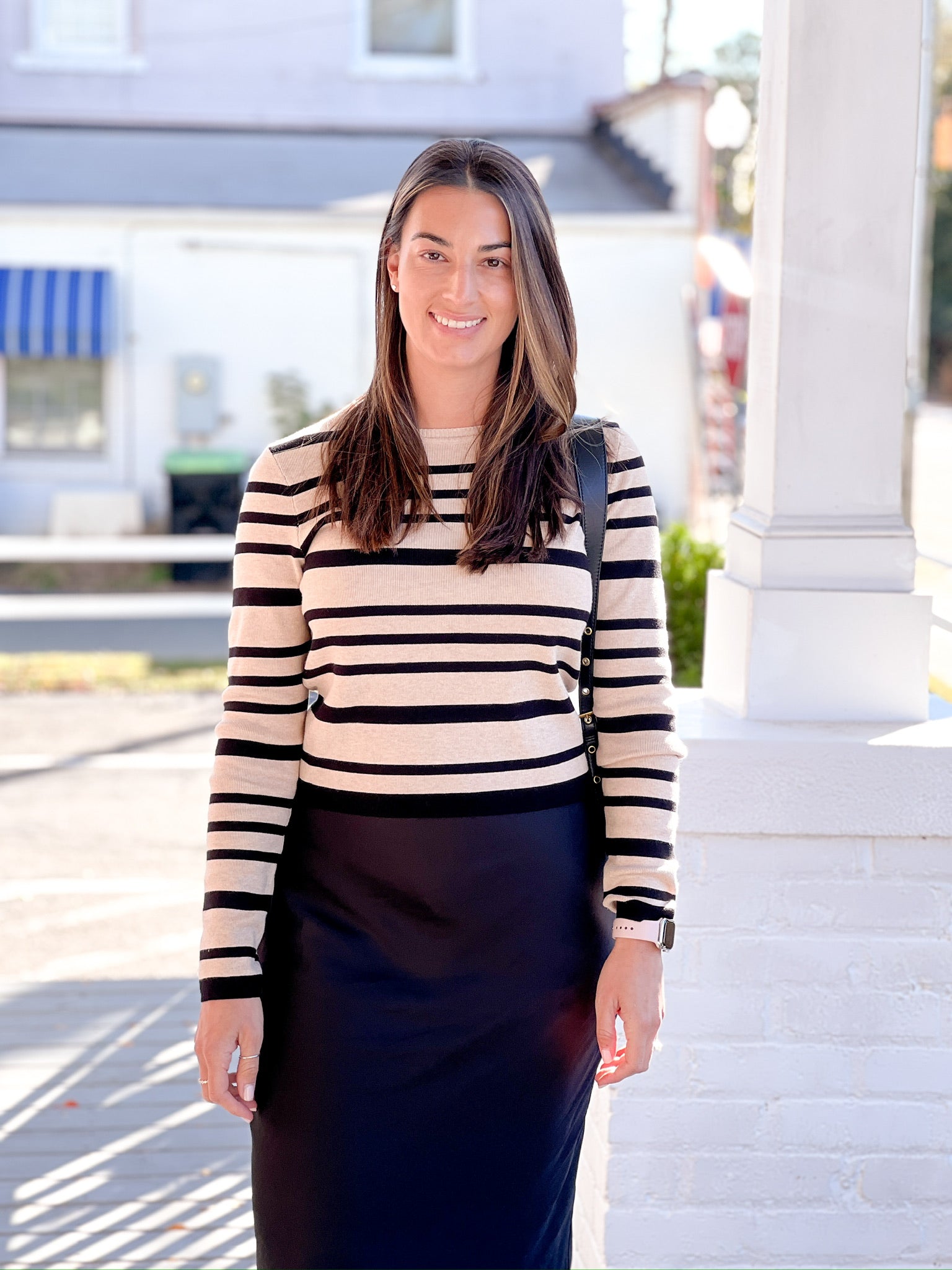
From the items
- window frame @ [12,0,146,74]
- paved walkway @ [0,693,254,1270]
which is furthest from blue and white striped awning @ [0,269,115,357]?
paved walkway @ [0,693,254,1270]

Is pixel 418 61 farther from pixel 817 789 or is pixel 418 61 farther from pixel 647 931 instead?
pixel 647 931

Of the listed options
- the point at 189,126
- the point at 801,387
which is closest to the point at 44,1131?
the point at 801,387

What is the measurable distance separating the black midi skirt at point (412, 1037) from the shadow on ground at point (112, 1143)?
50.3 inches

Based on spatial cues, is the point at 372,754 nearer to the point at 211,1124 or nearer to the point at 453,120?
the point at 211,1124

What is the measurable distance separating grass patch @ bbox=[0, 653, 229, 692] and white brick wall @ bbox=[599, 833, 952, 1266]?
6664 millimetres

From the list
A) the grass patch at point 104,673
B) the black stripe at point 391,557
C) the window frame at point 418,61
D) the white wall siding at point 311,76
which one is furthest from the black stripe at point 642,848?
the window frame at point 418,61

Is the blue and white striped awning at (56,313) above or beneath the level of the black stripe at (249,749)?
above

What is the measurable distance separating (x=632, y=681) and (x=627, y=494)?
233 millimetres

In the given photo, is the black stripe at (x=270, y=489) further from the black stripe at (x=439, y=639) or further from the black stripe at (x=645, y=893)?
the black stripe at (x=645, y=893)

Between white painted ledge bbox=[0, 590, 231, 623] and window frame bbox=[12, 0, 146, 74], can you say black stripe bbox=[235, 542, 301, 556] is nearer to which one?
white painted ledge bbox=[0, 590, 231, 623]

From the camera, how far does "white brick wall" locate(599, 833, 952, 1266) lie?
254 centimetres

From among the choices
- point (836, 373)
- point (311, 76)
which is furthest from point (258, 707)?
point (311, 76)

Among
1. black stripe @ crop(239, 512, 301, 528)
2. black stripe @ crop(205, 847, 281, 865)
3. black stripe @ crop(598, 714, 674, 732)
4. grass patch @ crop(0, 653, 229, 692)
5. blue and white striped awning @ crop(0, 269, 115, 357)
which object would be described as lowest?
grass patch @ crop(0, 653, 229, 692)

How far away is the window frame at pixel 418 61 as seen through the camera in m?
15.0
